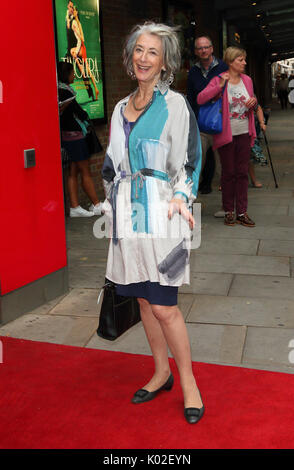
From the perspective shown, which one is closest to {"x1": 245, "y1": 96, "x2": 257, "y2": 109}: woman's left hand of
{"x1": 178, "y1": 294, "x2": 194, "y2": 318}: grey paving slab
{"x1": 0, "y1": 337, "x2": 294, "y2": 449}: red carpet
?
{"x1": 178, "y1": 294, "x2": 194, "y2": 318}: grey paving slab

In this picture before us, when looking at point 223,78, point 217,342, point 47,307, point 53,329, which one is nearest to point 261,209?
point 223,78

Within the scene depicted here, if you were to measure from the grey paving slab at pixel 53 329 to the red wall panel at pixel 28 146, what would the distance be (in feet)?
0.90

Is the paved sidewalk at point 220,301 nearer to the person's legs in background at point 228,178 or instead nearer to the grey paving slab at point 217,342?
the grey paving slab at point 217,342

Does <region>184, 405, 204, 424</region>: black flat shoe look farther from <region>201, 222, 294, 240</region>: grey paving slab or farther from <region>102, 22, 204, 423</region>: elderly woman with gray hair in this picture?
<region>201, 222, 294, 240</region>: grey paving slab

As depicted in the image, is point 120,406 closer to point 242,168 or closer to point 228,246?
point 228,246

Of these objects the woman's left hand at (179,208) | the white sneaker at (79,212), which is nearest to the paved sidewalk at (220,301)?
the white sneaker at (79,212)

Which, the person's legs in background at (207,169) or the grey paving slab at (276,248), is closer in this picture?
the grey paving slab at (276,248)

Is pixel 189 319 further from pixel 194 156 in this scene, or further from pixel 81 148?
pixel 81 148

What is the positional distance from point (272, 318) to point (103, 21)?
5.93m

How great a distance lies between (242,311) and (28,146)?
6.61 feet

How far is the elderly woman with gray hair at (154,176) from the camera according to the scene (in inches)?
116

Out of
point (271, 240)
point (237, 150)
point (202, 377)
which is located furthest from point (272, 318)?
point (237, 150)

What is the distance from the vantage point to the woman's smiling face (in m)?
Result: 2.94

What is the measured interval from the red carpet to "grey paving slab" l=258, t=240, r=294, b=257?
8.74ft
